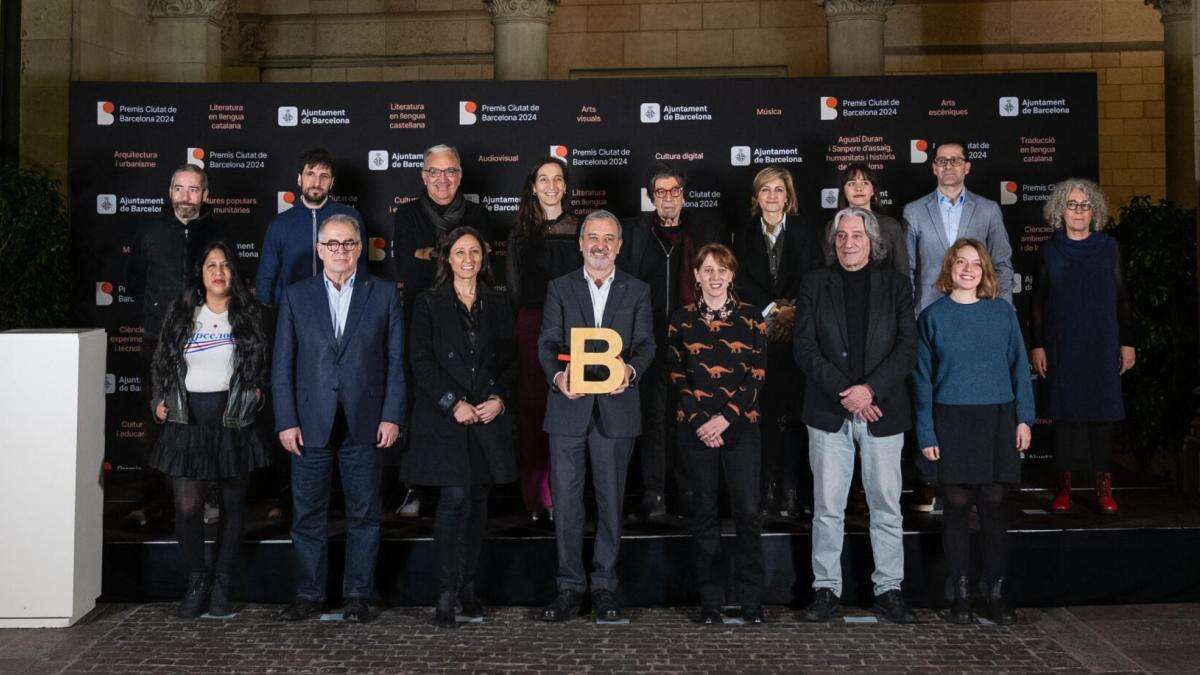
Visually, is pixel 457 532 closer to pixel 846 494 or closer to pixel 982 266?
pixel 846 494

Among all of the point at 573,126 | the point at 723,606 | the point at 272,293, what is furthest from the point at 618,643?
the point at 573,126

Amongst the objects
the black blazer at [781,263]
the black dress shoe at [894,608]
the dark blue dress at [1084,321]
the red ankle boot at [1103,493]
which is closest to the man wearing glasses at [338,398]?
the black blazer at [781,263]

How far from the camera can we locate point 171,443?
6191 millimetres

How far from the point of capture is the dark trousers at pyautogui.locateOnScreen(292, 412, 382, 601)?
622 cm

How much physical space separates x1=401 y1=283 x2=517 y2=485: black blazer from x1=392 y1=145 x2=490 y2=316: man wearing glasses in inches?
37.1

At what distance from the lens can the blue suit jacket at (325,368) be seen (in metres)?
6.18

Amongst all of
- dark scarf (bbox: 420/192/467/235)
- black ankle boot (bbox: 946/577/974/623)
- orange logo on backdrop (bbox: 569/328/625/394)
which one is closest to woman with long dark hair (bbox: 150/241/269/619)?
dark scarf (bbox: 420/192/467/235)

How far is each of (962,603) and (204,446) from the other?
385 cm

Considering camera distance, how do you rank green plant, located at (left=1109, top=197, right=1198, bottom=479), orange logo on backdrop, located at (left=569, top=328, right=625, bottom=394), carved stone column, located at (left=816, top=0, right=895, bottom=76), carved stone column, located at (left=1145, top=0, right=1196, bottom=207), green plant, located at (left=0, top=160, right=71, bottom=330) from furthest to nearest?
carved stone column, located at (left=816, top=0, right=895, bottom=76)
carved stone column, located at (left=1145, top=0, right=1196, bottom=207)
green plant, located at (left=1109, top=197, right=1198, bottom=479)
green plant, located at (left=0, top=160, right=71, bottom=330)
orange logo on backdrop, located at (left=569, top=328, right=625, bottom=394)

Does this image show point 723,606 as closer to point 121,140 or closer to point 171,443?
point 171,443

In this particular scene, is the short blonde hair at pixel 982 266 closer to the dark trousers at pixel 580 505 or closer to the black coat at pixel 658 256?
the black coat at pixel 658 256

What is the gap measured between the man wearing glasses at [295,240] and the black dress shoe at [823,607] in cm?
340

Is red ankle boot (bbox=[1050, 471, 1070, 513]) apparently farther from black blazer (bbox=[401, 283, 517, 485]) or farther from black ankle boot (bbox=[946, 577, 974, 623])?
black blazer (bbox=[401, 283, 517, 485])

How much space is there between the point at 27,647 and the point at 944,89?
Answer: 21.5ft
